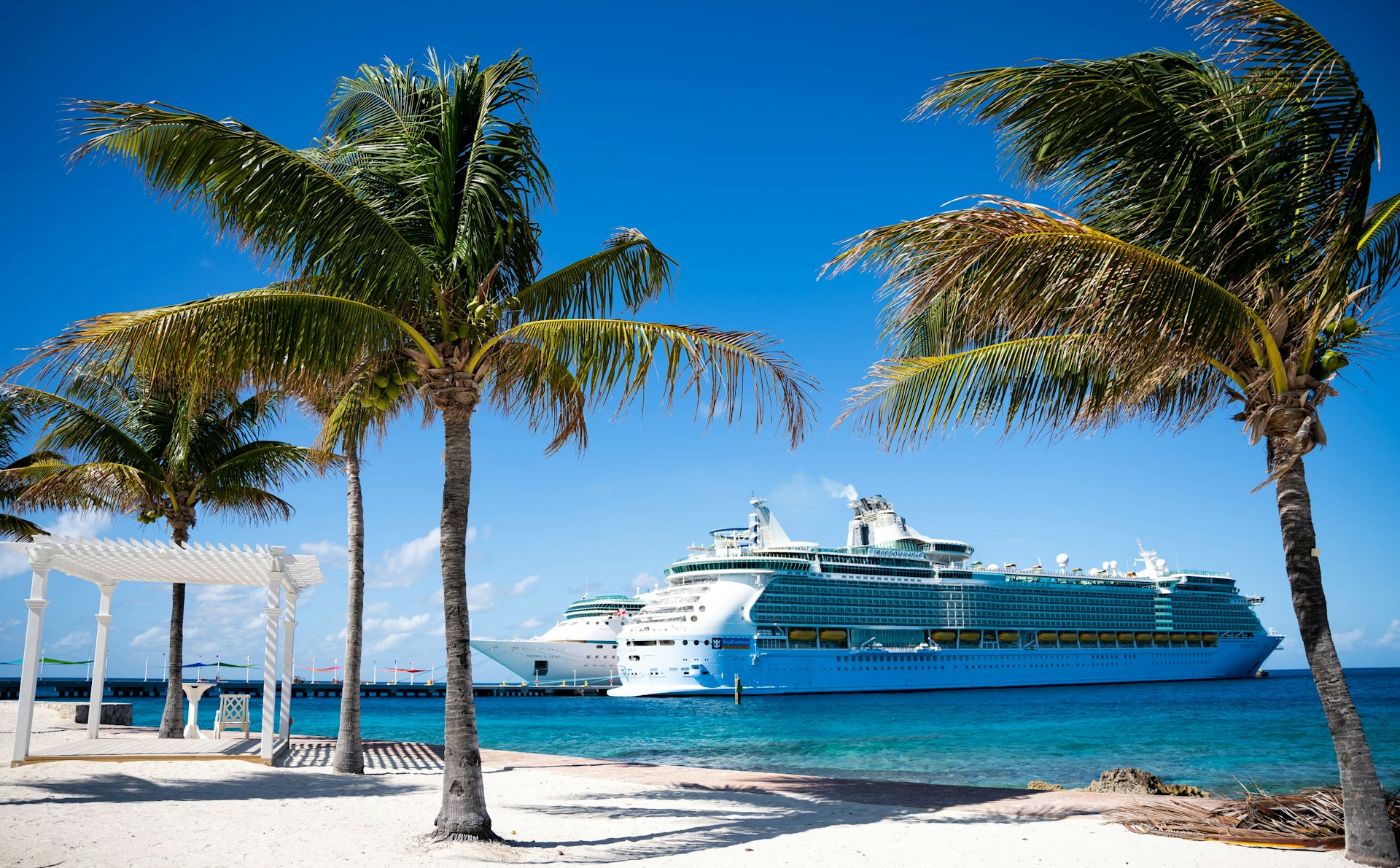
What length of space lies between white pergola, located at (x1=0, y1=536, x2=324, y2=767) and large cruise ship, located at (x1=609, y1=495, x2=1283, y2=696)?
41.4 metres

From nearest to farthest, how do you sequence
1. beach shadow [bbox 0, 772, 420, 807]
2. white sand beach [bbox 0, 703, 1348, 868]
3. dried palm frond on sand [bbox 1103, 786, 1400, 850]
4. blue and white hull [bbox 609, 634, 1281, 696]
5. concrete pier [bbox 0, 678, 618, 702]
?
white sand beach [bbox 0, 703, 1348, 868] < dried palm frond on sand [bbox 1103, 786, 1400, 850] < beach shadow [bbox 0, 772, 420, 807] < blue and white hull [bbox 609, 634, 1281, 696] < concrete pier [bbox 0, 678, 618, 702]

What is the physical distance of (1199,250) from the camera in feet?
21.2

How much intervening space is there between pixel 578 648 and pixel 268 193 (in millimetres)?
67372

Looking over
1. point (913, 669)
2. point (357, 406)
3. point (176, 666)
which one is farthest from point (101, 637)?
point (913, 669)

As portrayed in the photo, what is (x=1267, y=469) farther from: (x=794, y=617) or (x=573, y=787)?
(x=794, y=617)

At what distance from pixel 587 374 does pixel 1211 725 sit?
31756mm

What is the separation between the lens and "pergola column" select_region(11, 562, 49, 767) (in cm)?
931

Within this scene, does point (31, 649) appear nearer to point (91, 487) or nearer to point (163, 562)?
point (163, 562)

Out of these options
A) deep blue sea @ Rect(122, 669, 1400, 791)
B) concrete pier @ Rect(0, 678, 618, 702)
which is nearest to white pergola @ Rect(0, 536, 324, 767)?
deep blue sea @ Rect(122, 669, 1400, 791)

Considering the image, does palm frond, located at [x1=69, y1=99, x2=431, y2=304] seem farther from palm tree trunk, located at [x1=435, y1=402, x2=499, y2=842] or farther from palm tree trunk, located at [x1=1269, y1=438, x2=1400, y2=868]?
palm tree trunk, located at [x1=1269, y1=438, x2=1400, y2=868]

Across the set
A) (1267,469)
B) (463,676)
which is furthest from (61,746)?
(1267,469)

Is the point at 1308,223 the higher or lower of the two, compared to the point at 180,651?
higher

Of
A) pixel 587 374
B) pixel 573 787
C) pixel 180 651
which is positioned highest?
pixel 587 374

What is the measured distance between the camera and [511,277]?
27.6 feet
